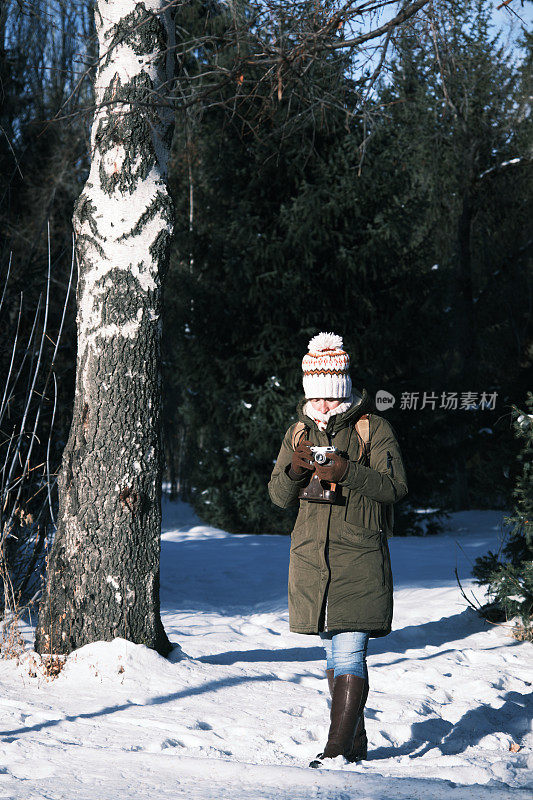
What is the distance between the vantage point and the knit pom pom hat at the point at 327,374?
3445 millimetres

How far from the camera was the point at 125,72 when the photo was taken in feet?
15.6

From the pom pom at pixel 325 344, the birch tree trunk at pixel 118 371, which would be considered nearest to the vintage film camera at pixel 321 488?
the pom pom at pixel 325 344

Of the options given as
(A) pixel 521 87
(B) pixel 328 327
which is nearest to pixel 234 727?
(B) pixel 328 327

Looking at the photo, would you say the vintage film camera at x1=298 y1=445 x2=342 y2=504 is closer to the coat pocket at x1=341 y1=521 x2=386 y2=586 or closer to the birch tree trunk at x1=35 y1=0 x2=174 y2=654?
the coat pocket at x1=341 y1=521 x2=386 y2=586

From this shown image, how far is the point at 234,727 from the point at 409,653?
2.24m

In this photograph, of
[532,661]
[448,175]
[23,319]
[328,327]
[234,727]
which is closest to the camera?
[234,727]

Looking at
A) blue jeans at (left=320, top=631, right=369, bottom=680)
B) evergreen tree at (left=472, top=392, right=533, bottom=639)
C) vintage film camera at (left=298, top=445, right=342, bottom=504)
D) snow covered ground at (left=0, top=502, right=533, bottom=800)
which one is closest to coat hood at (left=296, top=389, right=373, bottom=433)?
vintage film camera at (left=298, top=445, right=342, bottom=504)

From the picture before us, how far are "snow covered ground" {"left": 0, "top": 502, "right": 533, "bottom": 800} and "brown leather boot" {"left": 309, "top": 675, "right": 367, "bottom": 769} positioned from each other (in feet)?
0.23

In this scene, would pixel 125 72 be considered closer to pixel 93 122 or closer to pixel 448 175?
pixel 93 122

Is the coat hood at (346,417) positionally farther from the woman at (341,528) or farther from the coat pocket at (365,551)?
the coat pocket at (365,551)

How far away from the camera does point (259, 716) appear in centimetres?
397

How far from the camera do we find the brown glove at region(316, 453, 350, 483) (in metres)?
3.27

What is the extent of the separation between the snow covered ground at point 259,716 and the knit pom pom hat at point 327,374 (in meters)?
1.48

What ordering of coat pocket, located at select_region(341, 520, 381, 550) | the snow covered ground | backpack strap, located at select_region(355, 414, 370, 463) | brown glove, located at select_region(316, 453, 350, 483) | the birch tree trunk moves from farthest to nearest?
the birch tree trunk → backpack strap, located at select_region(355, 414, 370, 463) → coat pocket, located at select_region(341, 520, 381, 550) → brown glove, located at select_region(316, 453, 350, 483) → the snow covered ground
